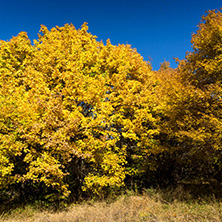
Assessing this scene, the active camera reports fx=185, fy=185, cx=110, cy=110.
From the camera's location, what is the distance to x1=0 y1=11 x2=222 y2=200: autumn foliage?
8.01 metres

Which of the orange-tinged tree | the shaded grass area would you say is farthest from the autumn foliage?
the shaded grass area

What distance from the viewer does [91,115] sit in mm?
10812

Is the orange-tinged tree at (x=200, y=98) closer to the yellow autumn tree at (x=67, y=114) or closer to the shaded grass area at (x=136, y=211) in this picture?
the yellow autumn tree at (x=67, y=114)

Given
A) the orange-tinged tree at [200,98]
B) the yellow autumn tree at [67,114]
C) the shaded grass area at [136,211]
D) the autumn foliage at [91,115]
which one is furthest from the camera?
the orange-tinged tree at [200,98]

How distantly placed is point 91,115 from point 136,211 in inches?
215

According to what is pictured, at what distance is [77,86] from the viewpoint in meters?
9.45

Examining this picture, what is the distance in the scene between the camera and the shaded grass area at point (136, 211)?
6895mm

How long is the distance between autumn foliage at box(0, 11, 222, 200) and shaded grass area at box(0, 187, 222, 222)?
3.03 ft

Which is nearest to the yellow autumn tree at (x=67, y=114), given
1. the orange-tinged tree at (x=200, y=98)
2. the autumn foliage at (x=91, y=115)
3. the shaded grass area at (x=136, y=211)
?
the autumn foliage at (x=91, y=115)

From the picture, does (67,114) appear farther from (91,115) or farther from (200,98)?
(200,98)

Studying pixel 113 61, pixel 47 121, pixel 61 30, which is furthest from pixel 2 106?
pixel 61 30

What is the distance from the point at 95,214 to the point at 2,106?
6.02 metres

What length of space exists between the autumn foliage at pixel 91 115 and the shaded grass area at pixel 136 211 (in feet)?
3.03

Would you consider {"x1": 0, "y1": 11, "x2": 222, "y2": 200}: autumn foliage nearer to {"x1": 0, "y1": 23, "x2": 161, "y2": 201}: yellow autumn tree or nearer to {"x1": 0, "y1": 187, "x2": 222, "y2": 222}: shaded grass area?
{"x1": 0, "y1": 23, "x2": 161, "y2": 201}: yellow autumn tree
